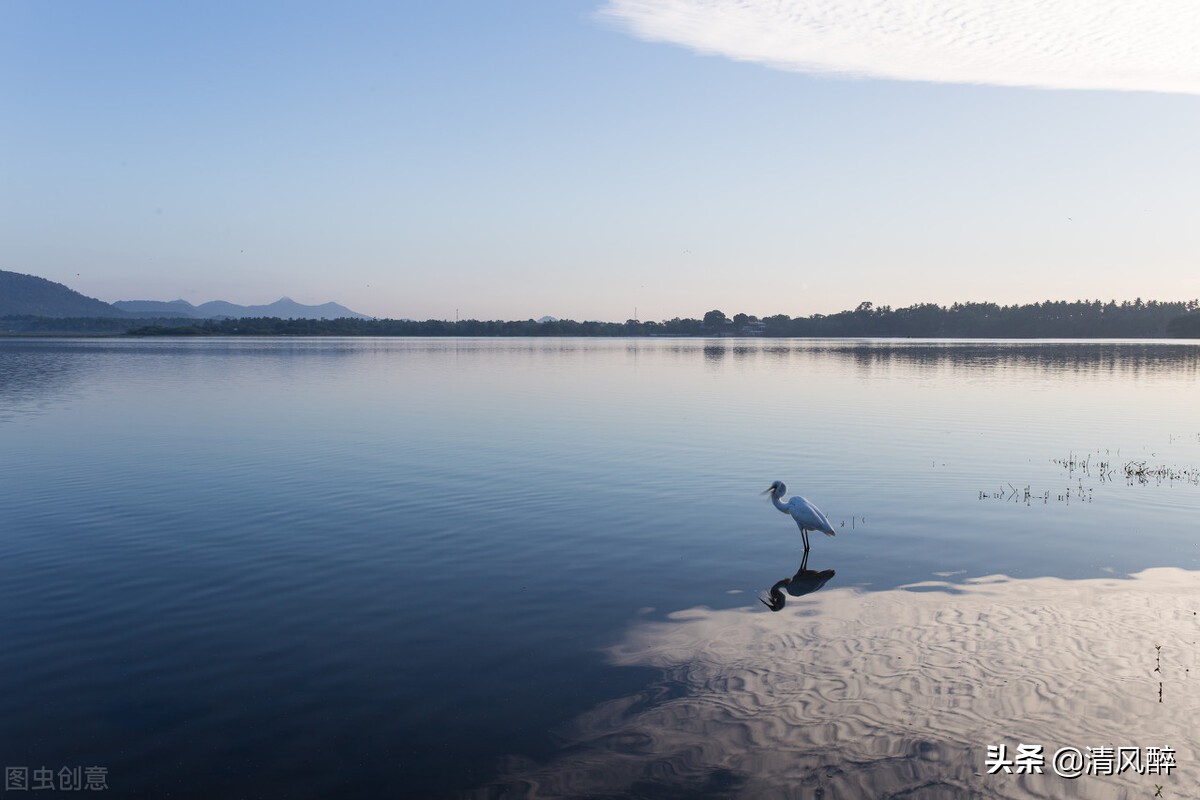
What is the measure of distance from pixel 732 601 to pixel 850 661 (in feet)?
8.68

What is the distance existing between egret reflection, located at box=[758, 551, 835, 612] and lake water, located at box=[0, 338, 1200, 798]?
107mm

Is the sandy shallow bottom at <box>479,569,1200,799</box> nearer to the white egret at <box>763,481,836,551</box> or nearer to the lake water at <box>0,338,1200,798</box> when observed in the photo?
the lake water at <box>0,338,1200,798</box>

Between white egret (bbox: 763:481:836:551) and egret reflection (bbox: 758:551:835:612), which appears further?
white egret (bbox: 763:481:836:551)

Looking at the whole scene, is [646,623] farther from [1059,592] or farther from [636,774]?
[1059,592]

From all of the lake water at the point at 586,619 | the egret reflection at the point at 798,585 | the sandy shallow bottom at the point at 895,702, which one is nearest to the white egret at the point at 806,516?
the lake water at the point at 586,619

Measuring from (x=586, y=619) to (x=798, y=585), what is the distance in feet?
13.4

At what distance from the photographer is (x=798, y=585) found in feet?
45.8

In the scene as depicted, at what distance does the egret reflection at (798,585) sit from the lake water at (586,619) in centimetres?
11

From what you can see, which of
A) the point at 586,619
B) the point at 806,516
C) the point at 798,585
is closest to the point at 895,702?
the point at 798,585

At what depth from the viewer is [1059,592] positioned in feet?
44.0

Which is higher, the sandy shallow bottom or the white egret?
the white egret

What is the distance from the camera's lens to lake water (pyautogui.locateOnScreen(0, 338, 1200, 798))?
841 centimetres

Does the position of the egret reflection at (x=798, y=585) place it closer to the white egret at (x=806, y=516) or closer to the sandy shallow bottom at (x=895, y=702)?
the sandy shallow bottom at (x=895, y=702)

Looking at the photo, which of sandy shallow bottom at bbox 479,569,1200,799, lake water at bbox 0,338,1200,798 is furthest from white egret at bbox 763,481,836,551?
sandy shallow bottom at bbox 479,569,1200,799
